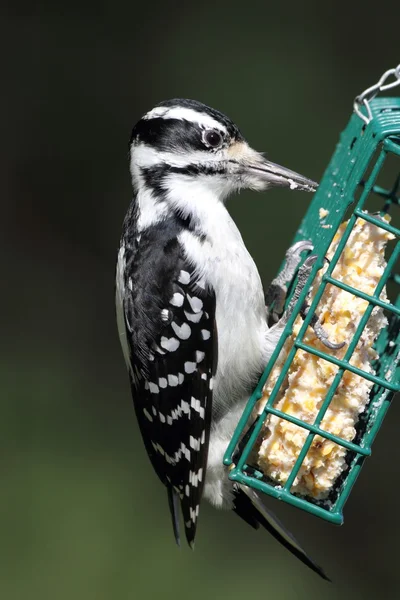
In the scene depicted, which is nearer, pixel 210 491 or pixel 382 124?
pixel 382 124

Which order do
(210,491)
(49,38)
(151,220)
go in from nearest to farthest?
(151,220)
(210,491)
(49,38)

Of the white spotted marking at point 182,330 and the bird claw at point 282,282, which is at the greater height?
the bird claw at point 282,282

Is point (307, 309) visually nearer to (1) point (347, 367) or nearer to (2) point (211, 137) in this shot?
(1) point (347, 367)

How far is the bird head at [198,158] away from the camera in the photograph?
2916 mm

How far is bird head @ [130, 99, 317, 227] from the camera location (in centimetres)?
292

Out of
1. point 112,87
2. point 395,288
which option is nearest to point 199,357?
point 395,288

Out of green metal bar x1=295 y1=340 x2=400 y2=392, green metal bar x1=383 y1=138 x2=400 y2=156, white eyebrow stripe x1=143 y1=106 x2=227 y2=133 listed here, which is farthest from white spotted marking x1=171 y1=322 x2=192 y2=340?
green metal bar x1=383 y1=138 x2=400 y2=156

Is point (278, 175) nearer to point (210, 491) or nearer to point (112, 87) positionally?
point (210, 491)

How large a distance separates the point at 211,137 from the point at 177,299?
0.53 meters

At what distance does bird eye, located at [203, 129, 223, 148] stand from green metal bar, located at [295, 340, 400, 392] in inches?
28.6

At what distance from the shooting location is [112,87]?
577cm

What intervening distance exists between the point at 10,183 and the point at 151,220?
3.26 metres

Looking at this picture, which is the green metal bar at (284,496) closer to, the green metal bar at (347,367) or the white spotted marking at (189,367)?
the green metal bar at (347,367)

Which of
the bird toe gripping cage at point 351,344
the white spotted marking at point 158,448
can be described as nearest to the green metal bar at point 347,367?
the bird toe gripping cage at point 351,344
